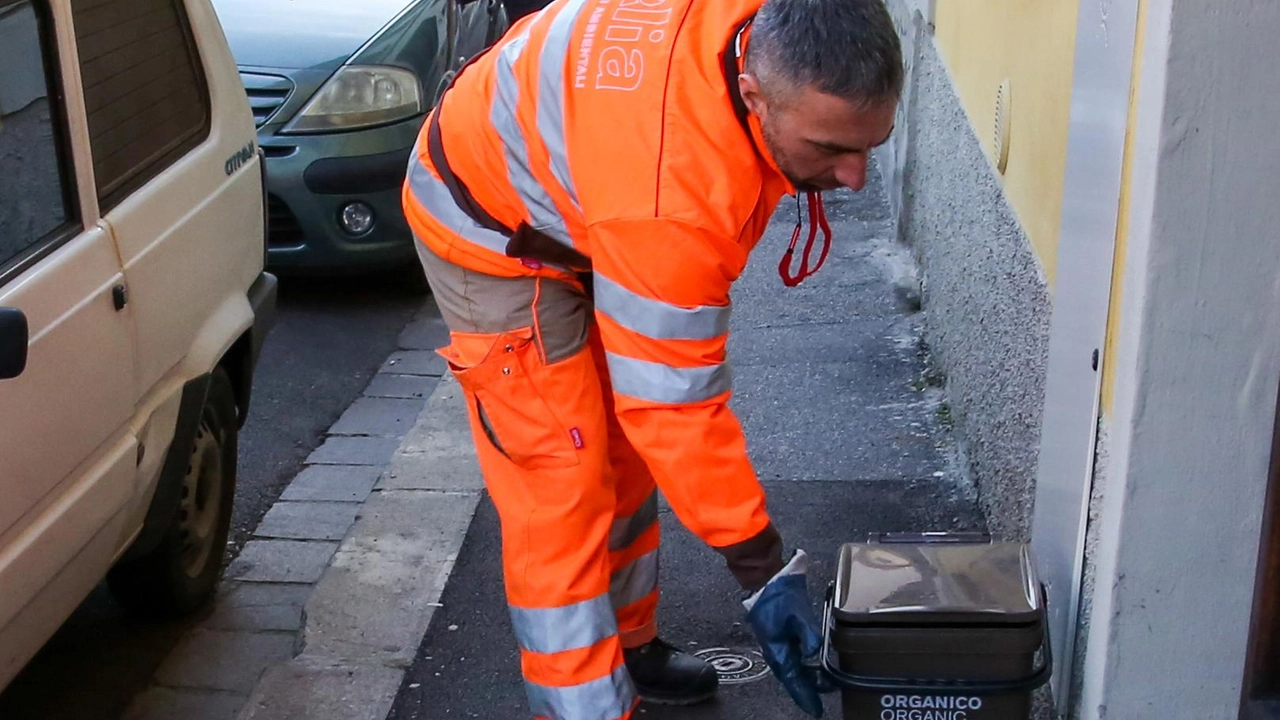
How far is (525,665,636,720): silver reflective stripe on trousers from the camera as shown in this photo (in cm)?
282

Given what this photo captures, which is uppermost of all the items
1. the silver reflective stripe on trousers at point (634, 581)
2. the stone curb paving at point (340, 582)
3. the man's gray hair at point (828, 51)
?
the man's gray hair at point (828, 51)

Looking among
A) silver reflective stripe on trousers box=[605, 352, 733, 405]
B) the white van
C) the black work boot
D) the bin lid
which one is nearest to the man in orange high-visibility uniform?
silver reflective stripe on trousers box=[605, 352, 733, 405]

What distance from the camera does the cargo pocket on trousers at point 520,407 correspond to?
9.08 ft

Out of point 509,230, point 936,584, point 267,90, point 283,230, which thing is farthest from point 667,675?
point 267,90

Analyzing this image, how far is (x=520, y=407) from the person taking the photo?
2.77 metres

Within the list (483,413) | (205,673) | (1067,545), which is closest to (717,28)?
(483,413)

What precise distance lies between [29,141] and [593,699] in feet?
5.13

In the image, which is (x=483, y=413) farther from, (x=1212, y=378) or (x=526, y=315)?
(x=1212, y=378)

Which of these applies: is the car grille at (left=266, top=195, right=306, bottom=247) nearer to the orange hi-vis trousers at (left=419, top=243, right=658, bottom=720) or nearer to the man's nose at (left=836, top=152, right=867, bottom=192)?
the orange hi-vis trousers at (left=419, top=243, right=658, bottom=720)

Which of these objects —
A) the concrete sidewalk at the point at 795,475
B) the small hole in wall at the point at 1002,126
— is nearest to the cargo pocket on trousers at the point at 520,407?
the concrete sidewalk at the point at 795,475

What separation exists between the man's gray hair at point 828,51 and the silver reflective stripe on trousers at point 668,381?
464 mm

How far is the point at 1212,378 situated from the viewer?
2295 millimetres

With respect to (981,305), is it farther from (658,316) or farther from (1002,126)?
(658,316)

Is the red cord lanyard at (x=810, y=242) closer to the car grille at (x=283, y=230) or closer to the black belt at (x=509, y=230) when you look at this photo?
the black belt at (x=509, y=230)
